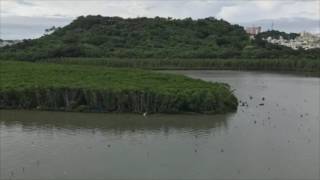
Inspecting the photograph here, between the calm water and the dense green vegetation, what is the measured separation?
47878 millimetres

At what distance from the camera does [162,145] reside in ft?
79.8

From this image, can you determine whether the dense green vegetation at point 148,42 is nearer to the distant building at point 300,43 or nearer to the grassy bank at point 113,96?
the distant building at point 300,43

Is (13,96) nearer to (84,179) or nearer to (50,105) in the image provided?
(50,105)

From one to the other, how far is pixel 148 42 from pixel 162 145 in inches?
2746

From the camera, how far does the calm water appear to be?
2003cm

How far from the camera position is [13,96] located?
34406 millimetres

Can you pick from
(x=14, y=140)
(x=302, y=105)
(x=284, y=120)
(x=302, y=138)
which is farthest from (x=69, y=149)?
(x=302, y=105)

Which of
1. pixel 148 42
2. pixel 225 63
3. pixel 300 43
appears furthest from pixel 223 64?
pixel 300 43

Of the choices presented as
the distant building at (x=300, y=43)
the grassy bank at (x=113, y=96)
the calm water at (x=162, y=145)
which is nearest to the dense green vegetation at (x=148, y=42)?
the distant building at (x=300, y=43)

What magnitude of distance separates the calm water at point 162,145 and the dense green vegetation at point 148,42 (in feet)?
157

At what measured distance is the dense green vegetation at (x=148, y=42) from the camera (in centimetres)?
8388

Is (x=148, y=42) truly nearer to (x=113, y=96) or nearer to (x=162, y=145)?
(x=113, y=96)

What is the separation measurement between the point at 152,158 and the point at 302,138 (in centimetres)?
827

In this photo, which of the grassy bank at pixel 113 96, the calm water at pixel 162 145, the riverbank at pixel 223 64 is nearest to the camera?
the calm water at pixel 162 145
